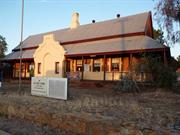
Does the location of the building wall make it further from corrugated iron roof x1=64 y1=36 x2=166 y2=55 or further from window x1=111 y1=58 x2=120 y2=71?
window x1=111 y1=58 x2=120 y2=71

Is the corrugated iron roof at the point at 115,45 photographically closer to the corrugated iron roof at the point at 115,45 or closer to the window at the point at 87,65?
the corrugated iron roof at the point at 115,45

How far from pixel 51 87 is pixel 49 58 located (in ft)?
57.7

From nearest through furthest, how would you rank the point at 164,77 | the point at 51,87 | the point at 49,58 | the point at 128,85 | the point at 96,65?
the point at 51,87, the point at 128,85, the point at 164,77, the point at 96,65, the point at 49,58

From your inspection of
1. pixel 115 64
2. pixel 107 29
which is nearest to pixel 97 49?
pixel 115 64

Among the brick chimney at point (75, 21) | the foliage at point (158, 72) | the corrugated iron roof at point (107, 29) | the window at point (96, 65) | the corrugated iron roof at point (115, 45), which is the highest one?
the brick chimney at point (75, 21)

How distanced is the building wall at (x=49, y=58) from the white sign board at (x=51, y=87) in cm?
1410

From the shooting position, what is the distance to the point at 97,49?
23469 millimetres

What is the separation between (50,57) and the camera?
2847 cm

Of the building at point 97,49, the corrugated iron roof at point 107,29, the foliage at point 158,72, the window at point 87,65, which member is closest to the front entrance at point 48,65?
the building at point 97,49

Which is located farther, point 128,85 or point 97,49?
point 97,49

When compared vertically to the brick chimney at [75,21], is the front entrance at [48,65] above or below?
below

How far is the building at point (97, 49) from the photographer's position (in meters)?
21.8

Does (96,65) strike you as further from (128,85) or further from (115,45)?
(128,85)

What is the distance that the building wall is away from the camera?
88.5 feet
